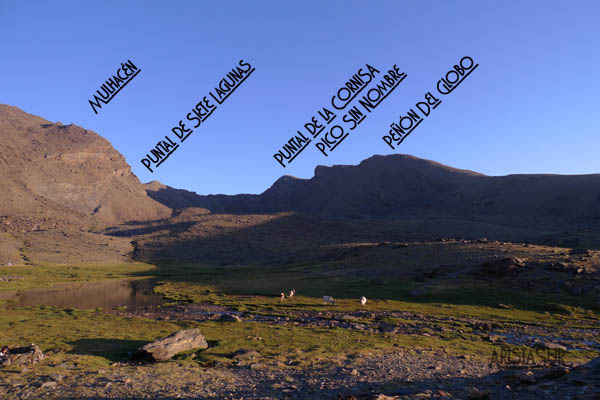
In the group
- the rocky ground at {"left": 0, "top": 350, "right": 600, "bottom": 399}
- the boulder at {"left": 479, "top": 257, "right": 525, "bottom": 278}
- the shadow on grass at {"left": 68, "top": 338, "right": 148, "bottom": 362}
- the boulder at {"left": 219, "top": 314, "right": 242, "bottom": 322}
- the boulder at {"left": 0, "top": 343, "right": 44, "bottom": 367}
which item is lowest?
the boulder at {"left": 219, "top": 314, "right": 242, "bottom": 322}

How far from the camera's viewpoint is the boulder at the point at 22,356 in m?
19.6

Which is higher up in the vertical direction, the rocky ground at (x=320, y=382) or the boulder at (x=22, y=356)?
the rocky ground at (x=320, y=382)

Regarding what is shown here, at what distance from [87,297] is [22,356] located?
43970 mm

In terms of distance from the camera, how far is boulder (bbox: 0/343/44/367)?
19.6 m

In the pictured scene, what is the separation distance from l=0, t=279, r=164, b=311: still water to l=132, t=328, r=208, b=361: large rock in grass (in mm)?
26434

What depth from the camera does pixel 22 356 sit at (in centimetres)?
2022

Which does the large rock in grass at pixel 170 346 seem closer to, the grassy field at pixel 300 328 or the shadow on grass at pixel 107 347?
the grassy field at pixel 300 328

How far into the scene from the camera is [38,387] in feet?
52.1

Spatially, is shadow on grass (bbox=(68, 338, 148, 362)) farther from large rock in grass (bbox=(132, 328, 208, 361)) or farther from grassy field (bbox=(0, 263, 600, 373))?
large rock in grass (bbox=(132, 328, 208, 361))

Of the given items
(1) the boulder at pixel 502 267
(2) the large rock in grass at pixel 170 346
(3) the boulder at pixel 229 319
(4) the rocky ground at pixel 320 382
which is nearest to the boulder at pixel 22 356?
(4) the rocky ground at pixel 320 382

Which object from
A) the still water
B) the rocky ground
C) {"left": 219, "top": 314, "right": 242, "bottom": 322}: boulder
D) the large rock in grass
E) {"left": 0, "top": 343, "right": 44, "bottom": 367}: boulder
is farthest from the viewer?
the still water

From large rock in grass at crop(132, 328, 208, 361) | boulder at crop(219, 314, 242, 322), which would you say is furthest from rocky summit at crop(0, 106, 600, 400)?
boulder at crop(219, 314, 242, 322)

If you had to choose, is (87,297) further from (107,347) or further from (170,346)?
(170,346)

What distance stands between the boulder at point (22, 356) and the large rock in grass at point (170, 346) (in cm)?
520
